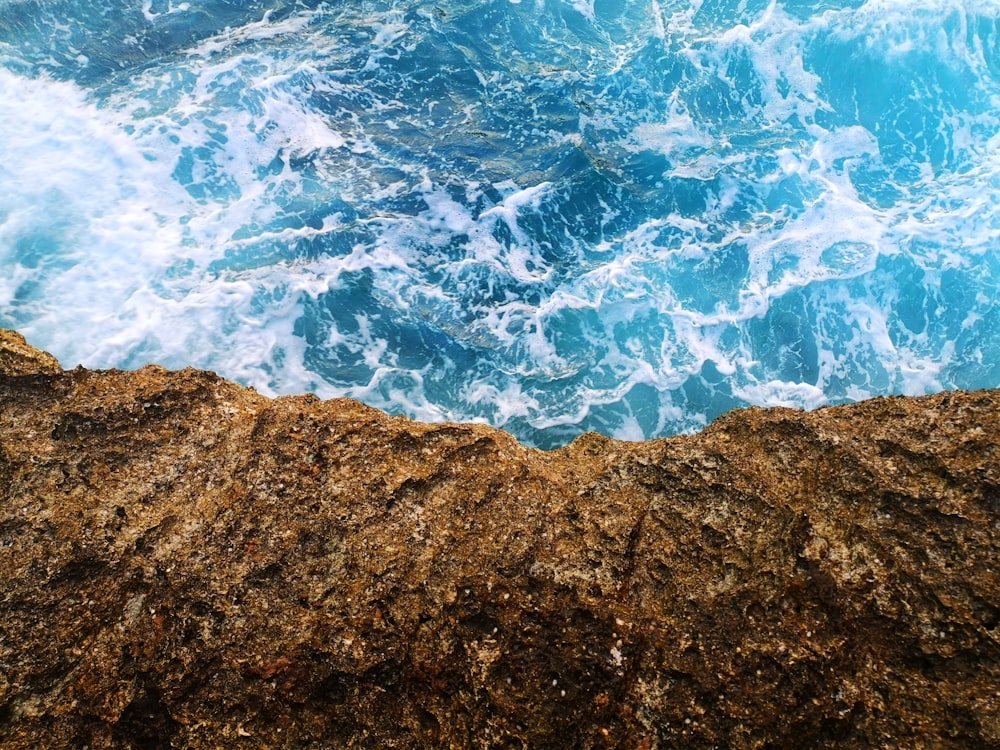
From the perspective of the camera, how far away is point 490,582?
5.67 meters

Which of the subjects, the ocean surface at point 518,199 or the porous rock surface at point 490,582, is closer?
the porous rock surface at point 490,582

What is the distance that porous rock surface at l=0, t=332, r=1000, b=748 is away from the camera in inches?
196

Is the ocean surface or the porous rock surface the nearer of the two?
the porous rock surface

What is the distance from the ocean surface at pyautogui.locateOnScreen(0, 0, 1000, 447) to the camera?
12859 millimetres

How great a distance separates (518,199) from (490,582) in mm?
11544

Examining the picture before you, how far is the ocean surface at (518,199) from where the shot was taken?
12859 mm

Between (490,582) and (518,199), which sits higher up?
(490,582)

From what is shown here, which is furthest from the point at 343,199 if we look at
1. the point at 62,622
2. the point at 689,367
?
the point at 62,622

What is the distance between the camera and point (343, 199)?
49.1 feet

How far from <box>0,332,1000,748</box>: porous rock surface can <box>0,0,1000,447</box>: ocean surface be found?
5.50m

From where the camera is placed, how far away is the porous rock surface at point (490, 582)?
4.97m

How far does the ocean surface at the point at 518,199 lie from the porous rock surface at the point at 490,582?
217 inches

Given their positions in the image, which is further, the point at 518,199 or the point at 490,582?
the point at 518,199

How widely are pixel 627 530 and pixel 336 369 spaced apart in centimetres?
829
